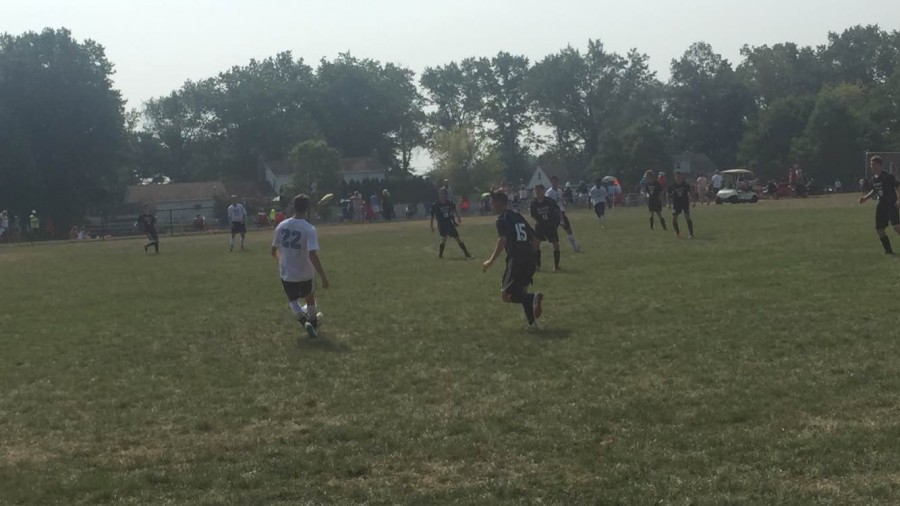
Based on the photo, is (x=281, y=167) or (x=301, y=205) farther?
(x=281, y=167)

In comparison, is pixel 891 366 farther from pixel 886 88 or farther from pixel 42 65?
pixel 886 88

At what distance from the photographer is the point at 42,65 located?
265 ft

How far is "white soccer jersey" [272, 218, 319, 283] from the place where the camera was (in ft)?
42.9

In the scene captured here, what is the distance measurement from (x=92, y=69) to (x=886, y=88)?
287 ft

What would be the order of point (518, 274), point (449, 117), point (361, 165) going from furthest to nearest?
point (449, 117), point (361, 165), point (518, 274)

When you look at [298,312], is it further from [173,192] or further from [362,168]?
[362,168]

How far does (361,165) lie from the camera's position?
396 ft

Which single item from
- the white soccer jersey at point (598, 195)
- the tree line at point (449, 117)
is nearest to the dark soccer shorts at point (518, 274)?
the white soccer jersey at point (598, 195)

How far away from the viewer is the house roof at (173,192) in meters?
109

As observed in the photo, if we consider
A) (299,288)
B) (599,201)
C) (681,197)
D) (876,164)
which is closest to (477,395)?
(299,288)

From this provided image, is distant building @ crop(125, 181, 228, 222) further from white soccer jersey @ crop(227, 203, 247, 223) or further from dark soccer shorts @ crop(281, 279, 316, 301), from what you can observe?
dark soccer shorts @ crop(281, 279, 316, 301)

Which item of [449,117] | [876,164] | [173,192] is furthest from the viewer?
[449,117]

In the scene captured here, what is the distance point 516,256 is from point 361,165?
109 metres

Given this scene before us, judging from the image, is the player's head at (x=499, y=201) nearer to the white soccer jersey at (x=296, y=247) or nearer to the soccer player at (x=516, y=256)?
the soccer player at (x=516, y=256)
